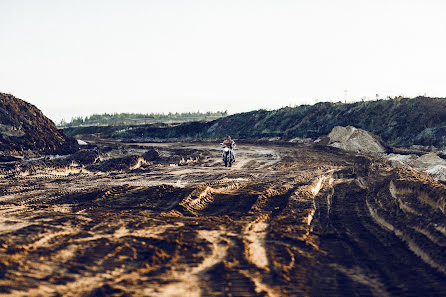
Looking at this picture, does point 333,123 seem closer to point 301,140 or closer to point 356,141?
→ point 301,140

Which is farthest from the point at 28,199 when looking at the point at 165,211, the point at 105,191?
the point at 165,211

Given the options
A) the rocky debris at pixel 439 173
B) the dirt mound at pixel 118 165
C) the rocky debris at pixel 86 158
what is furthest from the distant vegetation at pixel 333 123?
the rocky debris at pixel 86 158

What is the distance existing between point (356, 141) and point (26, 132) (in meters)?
21.2

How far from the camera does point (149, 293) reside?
5363 mm

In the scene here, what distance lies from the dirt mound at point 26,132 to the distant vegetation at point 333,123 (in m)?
20.3

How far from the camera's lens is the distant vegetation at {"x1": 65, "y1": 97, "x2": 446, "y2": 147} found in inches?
1287

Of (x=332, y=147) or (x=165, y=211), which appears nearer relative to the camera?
(x=165, y=211)

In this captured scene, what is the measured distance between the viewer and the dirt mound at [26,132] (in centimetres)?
2548

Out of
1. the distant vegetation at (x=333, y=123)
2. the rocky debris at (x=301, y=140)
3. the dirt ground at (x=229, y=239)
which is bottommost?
the dirt ground at (x=229, y=239)

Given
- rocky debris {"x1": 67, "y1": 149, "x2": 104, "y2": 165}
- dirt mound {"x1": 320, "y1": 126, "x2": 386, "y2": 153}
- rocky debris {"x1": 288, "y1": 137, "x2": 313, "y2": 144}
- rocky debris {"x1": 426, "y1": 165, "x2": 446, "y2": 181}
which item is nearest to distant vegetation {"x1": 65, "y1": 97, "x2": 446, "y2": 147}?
rocky debris {"x1": 288, "y1": 137, "x2": 313, "y2": 144}

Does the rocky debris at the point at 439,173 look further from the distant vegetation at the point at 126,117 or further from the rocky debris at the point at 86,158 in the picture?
the distant vegetation at the point at 126,117

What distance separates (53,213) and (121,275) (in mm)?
4756

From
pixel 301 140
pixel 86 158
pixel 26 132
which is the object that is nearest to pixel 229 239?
pixel 86 158

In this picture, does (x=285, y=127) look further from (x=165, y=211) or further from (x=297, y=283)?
(x=297, y=283)
